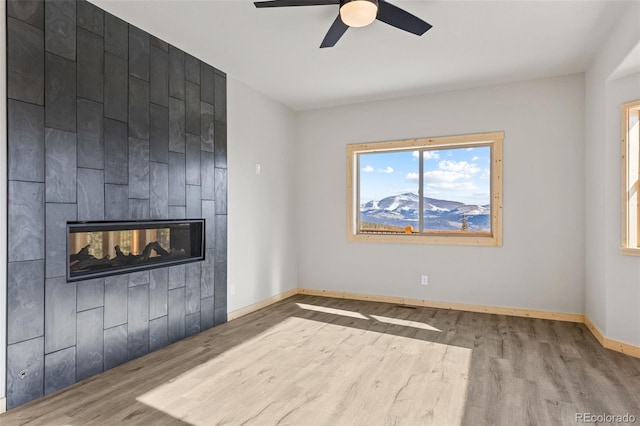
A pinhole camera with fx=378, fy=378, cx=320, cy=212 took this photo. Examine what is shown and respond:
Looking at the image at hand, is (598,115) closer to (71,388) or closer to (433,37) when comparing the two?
(433,37)

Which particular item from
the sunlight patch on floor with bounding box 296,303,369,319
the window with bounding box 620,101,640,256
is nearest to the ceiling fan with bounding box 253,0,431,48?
the window with bounding box 620,101,640,256

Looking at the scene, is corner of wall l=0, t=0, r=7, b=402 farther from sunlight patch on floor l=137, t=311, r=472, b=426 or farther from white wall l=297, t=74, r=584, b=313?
white wall l=297, t=74, r=584, b=313

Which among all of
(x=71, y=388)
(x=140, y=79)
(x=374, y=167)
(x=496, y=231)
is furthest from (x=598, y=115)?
(x=71, y=388)

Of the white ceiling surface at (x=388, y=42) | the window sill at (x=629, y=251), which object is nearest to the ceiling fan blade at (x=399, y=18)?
the white ceiling surface at (x=388, y=42)

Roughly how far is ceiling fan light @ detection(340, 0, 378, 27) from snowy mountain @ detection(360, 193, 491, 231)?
3038 mm

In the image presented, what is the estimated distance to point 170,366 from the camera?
3004 mm

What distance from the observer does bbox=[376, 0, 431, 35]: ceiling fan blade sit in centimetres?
249

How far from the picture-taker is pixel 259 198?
4.90m

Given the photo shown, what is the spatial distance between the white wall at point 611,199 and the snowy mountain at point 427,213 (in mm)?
1275

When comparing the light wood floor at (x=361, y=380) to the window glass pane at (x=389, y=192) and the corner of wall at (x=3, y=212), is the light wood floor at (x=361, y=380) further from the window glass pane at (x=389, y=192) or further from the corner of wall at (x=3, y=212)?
the window glass pane at (x=389, y=192)

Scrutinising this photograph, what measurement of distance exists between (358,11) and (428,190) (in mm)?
3094

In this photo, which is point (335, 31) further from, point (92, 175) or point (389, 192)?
point (389, 192)

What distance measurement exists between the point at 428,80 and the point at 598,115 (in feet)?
5.68

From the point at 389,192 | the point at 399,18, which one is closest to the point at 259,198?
the point at 389,192
